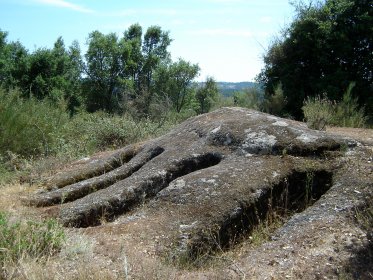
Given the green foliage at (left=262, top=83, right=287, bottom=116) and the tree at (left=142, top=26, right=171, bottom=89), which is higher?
the tree at (left=142, top=26, right=171, bottom=89)

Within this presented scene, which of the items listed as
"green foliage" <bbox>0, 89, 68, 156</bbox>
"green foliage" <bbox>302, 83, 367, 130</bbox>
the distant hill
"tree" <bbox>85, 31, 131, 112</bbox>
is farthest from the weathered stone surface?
"tree" <bbox>85, 31, 131, 112</bbox>

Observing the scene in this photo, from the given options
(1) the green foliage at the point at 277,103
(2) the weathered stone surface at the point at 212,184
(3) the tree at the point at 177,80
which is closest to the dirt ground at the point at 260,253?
(2) the weathered stone surface at the point at 212,184

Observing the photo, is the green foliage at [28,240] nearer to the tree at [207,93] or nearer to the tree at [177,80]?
the tree at [177,80]

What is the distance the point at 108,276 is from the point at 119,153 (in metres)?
5.15

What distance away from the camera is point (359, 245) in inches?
166

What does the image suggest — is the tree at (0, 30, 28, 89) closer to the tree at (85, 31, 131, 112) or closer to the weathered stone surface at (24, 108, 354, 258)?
the tree at (85, 31, 131, 112)

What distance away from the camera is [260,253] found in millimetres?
4273

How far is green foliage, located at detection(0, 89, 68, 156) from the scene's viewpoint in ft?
36.1

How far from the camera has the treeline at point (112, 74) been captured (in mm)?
31609

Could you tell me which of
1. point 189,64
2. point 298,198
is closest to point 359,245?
point 298,198

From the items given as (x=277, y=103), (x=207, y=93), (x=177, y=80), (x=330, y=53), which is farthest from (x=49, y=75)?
(x=207, y=93)

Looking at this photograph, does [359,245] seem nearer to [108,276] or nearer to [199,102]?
[108,276]

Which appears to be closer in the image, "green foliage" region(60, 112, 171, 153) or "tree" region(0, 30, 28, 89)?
"green foliage" region(60, 112, 171, 153)

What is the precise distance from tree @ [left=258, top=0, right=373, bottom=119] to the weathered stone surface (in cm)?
1349
